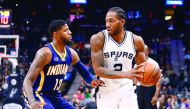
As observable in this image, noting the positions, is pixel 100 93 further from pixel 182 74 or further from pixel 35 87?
pixel 182 74

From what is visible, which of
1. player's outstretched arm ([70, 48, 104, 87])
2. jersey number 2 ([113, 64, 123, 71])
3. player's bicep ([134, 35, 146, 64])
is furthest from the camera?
player's outstretched arm ([70, 48, 104, 87])

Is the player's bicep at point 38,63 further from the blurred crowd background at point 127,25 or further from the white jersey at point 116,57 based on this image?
the blurred crowd background at point 127,25

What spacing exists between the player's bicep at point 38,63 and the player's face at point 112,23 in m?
0.82

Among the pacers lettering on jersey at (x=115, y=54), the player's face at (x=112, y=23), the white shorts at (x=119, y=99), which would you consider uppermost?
the player's face at (x=112, y=23)

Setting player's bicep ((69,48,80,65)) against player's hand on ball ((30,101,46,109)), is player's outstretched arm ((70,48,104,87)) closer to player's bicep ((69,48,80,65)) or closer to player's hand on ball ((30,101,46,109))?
player's bicep ((69,48,80,65))

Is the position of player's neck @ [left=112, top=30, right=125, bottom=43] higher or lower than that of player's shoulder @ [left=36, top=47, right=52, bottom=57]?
higher

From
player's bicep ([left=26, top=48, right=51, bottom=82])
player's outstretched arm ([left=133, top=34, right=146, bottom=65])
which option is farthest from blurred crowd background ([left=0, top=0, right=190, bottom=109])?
player's bicep ([left=26, top=48, right=51, bottom=82])

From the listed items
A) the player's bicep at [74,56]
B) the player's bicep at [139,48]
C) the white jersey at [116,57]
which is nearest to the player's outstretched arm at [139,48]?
the player's bicep at [139,48]

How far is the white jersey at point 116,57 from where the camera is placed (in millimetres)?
Result: 5504

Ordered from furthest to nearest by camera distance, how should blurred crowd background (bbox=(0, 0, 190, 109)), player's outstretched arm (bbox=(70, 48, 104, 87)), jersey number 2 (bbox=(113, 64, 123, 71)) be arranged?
blurred crowd background (bbox=(0, 0, 190, 109)) → player's outstretched arm (bbox=(70, 48, 104, 87)) → jersey number 2 (bbox=(113, 64, 123, 71))

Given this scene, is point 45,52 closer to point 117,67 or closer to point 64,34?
point 64,34

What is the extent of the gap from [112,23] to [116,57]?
42 centimetres

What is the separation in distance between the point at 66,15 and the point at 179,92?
9.68 metres

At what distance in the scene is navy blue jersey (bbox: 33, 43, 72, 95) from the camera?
559cm
